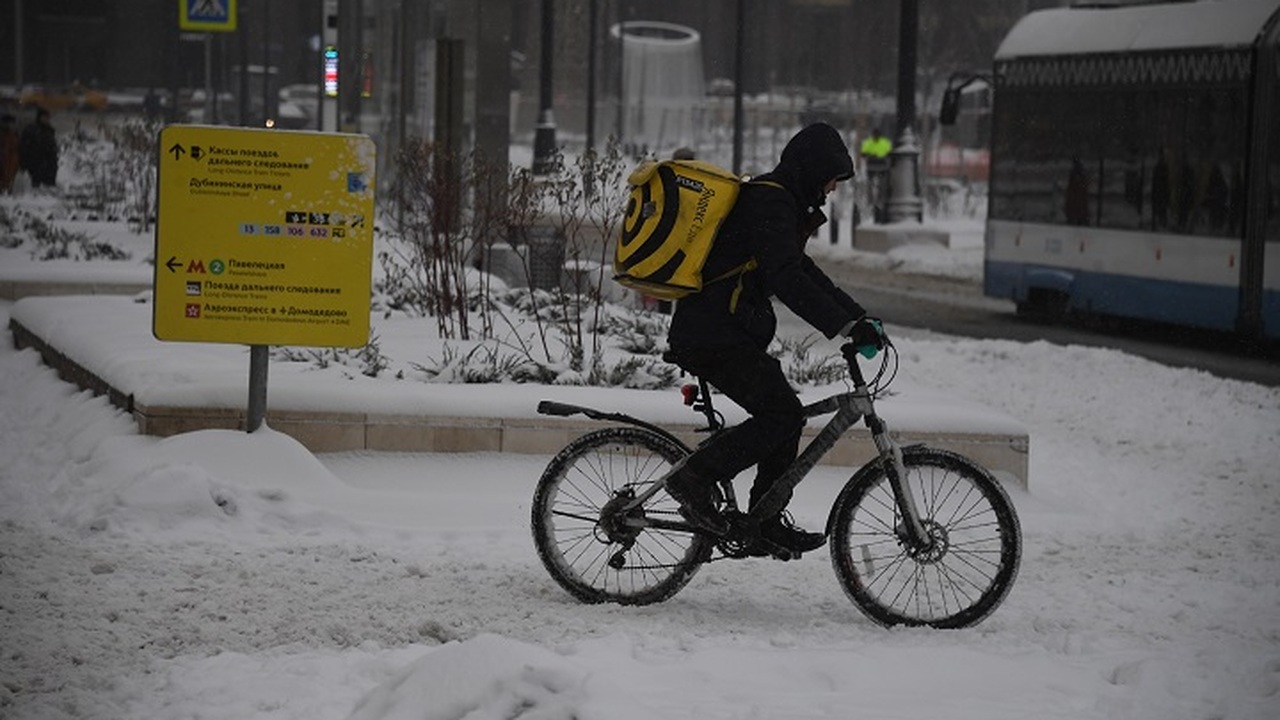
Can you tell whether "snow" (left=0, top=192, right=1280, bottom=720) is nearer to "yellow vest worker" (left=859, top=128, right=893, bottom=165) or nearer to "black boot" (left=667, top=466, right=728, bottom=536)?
"black boot" (left=667, top=466, right=728, bottom=536)

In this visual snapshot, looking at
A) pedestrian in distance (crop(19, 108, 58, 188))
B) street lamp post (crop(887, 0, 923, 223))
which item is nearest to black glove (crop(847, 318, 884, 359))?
street lamp post (crop(887, 0, 923, 223))

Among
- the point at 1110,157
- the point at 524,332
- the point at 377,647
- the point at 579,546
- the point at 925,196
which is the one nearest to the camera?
the point at 377,647

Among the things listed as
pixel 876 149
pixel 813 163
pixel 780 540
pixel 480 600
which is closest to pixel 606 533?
pixel 480 600

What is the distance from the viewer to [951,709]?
6312mm

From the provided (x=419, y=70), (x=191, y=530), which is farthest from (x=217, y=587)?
(x=419, y=70)

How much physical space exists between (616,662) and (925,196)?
42568mm

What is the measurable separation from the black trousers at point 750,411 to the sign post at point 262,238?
2886 mm

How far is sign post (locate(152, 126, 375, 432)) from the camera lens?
1007 cm

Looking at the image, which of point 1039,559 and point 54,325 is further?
point 54,325

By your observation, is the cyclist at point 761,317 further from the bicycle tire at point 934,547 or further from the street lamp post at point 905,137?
the street lamp post at point 905,137

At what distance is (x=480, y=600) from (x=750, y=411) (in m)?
1.25

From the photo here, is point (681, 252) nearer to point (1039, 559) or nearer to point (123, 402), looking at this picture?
point (1039, 559)

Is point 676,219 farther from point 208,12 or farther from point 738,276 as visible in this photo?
point 208,12

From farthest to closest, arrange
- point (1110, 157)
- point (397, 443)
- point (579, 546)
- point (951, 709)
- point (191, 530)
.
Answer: point (1110, 157)
point (397, 443)
point (191, 530)
point (579, 546)
point (951, 709)
